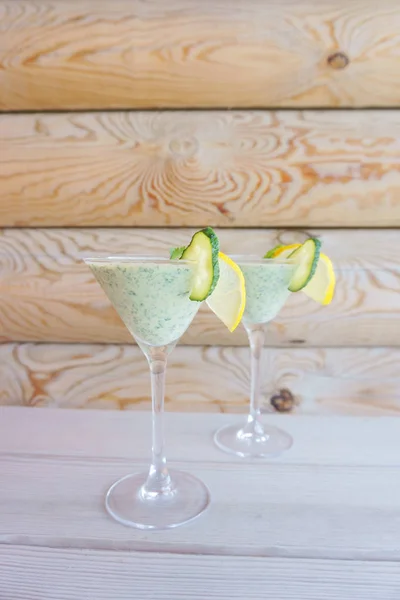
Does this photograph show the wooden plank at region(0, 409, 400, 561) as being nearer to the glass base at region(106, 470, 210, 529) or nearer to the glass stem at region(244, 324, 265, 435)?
the glass base at region(106, 470, 210, 529)

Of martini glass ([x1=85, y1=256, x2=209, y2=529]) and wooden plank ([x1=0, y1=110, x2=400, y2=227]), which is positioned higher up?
wooden plank ([x1=0, y1=110, x2=400, y2=227])

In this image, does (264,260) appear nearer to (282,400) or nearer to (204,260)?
(204,260)

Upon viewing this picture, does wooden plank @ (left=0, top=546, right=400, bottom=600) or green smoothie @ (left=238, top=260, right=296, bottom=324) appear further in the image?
green smoothie @ (left=238, top=260, right=296, bottom=324)

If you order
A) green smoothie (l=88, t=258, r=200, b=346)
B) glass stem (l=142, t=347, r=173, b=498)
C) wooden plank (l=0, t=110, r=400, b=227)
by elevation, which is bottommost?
glass stem (l=142, t=347, r=173, b=498)

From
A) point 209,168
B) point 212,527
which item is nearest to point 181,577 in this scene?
point 212,527

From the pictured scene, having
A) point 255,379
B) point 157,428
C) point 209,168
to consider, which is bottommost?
point 157,428

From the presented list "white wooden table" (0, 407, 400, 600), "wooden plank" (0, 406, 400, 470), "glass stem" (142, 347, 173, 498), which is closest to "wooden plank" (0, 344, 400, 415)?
"wooden plank" (0, 406, 400, 470)
